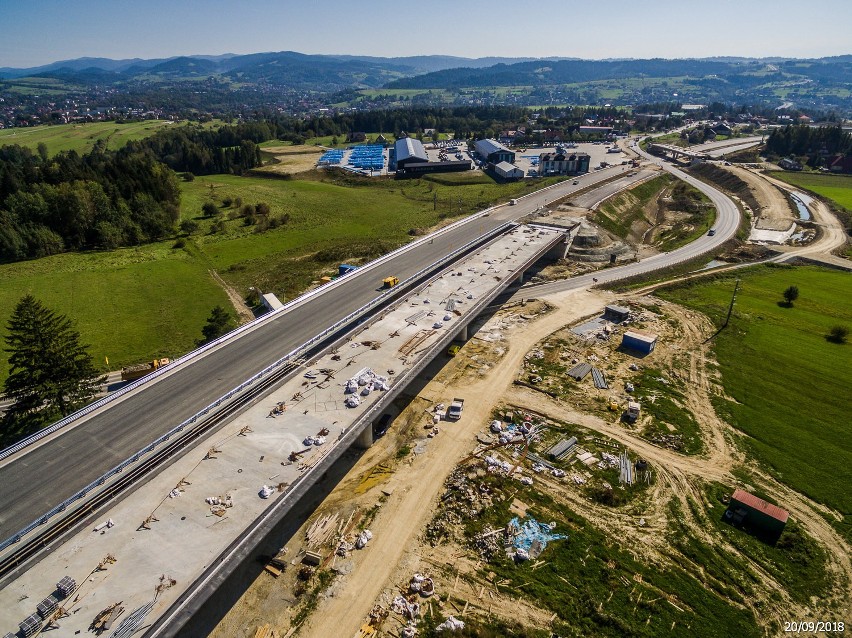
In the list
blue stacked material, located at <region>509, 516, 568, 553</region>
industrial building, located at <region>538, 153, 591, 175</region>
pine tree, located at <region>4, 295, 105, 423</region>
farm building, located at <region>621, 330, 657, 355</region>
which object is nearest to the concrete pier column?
blue stacked material, located at <region>509, 516, 568, 553</region>

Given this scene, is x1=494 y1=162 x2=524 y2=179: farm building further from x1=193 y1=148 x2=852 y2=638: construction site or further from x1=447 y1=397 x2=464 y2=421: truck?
x1=447 y1=397 x2=464 y2=421: truck

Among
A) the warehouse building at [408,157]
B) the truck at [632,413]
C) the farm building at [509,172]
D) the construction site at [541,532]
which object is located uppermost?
the warehouse building at [408,157]

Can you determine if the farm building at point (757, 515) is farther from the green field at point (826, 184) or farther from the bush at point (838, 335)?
the green field at point (826, 184)

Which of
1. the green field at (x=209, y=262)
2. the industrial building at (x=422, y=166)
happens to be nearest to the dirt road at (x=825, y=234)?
the green field at (x=209, y=262)

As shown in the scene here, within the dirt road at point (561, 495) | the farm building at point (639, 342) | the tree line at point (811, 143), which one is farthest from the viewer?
the tree line at point (811, 143)

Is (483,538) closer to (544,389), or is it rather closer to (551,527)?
(551,527)

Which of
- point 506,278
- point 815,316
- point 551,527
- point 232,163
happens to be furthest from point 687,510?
point 232,163
